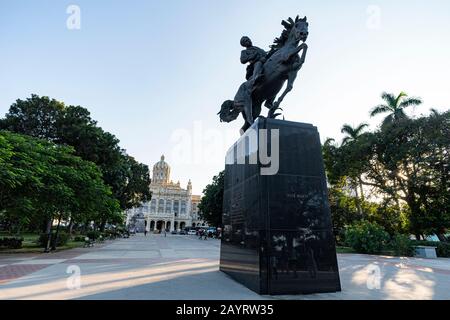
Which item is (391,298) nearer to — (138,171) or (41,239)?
(41,239)

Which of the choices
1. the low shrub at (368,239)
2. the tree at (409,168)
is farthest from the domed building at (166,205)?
the low shrub at (368,239)

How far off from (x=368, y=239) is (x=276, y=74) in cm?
1800

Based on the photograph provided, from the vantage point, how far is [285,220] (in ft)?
19.8

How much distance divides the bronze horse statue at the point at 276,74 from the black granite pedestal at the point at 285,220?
1349 millimetres

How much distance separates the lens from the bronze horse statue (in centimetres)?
741

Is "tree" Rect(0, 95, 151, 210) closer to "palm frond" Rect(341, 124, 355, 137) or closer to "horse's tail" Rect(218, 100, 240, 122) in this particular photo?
"horse's tail" Rect(218, 100, 240, 122)

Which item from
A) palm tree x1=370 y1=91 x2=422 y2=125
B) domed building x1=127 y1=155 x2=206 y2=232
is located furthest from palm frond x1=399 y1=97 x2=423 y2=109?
domed building x1=127 y1=155 x2=206 y2=232

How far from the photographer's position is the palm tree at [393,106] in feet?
93.3

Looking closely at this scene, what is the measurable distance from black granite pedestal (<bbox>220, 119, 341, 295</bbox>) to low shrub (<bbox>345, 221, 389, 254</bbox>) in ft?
56.3

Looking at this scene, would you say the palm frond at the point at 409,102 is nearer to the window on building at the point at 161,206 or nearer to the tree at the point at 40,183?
the tree at the point at 40,183

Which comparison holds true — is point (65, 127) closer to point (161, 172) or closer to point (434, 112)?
point (434, 112)

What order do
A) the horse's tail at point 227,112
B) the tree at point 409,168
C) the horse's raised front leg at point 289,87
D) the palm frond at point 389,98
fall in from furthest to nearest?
the palm frond at point 389,98
the tree at point 409,168
the horse's tail at point 227,112
the horse's raised front leg at point 289,87

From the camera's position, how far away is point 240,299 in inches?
199
